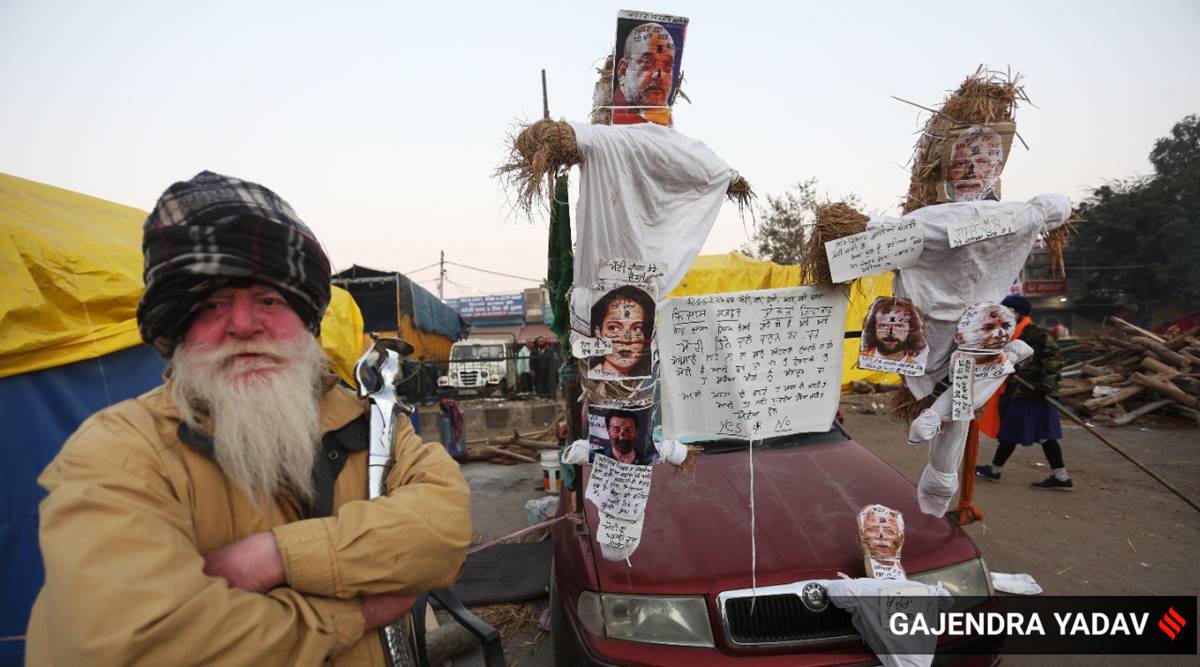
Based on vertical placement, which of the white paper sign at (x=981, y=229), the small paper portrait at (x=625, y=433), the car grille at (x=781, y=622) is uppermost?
the white paper sign at (x=981, y=229)

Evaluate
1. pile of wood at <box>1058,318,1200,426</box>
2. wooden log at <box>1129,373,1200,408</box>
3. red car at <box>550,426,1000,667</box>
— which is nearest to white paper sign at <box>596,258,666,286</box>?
red car at <box>550,426,1000,667</box>

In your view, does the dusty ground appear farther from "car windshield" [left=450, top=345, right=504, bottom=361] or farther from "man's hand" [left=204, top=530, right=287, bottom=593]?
"car windshield" [left=450, top=345, right=504, bottom=361]

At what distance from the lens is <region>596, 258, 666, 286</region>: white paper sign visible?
7.82 ft

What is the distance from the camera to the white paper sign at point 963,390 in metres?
2.70

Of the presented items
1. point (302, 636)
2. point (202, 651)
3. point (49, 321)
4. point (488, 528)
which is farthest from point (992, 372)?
point (49, 321)

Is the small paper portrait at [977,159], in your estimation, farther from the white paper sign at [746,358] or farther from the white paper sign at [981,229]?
the white paper sign at [746,358]

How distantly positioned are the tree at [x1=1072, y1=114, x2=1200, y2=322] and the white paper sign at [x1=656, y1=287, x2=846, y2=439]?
25.2 m

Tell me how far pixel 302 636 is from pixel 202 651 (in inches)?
8.0

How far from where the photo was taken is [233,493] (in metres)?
1.43

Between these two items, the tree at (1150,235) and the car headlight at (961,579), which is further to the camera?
the tree at (1150,235)

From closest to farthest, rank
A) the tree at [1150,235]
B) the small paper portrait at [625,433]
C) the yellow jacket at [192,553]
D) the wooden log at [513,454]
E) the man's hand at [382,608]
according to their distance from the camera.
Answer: the yellow jacket at [192,553] → the man's hand at [382,608] → the small paper portrait at [625,433] → the wooden log at [513,454] → the tree at [1150,235]

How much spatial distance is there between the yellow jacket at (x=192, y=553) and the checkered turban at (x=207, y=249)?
9.7 inches

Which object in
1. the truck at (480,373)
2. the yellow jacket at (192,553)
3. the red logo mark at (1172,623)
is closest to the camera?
the yellow jacket at (192,553)

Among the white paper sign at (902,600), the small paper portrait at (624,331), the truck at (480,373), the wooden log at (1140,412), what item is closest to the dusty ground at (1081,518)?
the wooden log at (1140,412)
